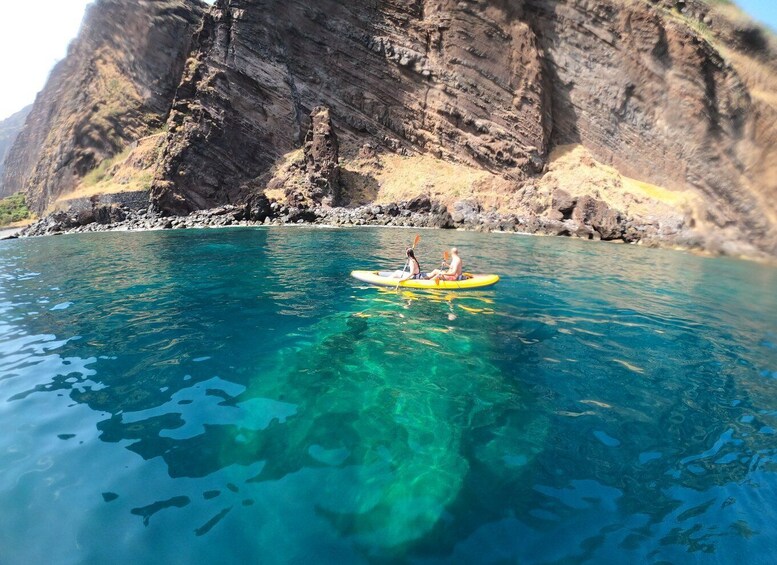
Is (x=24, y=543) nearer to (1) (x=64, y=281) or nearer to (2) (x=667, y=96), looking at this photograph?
(1) (x=64, y=281)

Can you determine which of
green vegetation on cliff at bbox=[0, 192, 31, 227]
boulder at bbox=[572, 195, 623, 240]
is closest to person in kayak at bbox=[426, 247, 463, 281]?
boulder at bbox=[572, 195, 623, 240]

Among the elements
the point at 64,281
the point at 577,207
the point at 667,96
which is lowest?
the point at 64,281

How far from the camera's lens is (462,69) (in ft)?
123

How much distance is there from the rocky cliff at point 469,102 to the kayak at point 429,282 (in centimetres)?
2034

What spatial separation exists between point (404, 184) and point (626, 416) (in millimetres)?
34031

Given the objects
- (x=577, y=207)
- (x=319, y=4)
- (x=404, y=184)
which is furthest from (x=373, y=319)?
(x=319, y=4)

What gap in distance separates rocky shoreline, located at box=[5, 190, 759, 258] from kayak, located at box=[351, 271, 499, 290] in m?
17.9

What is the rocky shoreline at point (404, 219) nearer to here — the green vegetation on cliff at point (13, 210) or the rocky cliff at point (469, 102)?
the rocky cliff at point (469, 102)

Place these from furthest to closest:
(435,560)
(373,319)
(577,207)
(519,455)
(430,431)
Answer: (577,207) < (373,319) < (430,431) < (519,455) < (435,560)

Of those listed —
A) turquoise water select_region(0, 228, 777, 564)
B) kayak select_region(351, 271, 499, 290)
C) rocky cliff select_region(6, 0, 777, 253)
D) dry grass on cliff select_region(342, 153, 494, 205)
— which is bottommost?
turquoise water select_region(0, 228, 777, 564)

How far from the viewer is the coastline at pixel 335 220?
27.9 meters

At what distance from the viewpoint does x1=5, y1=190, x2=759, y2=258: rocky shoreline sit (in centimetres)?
2695

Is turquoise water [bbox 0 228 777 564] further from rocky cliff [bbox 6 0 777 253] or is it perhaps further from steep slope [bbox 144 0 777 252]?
steep slope [bbox 144 0 777 252]

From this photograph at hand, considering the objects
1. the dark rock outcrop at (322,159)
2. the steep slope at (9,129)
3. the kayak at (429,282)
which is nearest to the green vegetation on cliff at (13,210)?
the dark rock outcrop at (322,159)
